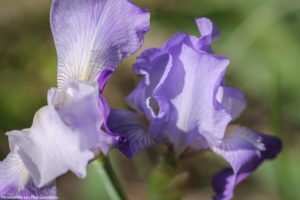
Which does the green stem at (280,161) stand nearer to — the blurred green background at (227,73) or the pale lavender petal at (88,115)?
the blurred green background at (227,73)

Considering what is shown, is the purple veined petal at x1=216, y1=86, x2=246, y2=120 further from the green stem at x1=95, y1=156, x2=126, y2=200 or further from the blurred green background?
the blurred green background

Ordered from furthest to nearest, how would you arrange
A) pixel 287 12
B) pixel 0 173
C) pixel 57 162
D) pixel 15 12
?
1. pixel 15 12
2. pixel 287 12
3. pixel 0 173
4. pixel 57 162

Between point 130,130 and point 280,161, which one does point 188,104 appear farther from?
point 280,161

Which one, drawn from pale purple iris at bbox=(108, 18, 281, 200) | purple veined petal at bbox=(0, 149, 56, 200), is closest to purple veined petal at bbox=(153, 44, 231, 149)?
pale purple iris at bbox=(108, 18, 281, 200)

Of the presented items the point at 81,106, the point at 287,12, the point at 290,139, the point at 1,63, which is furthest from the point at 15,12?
the point at 81,106

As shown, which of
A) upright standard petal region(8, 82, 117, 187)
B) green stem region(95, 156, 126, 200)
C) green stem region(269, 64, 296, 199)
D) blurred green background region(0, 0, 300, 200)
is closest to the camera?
upright standard petal region(8, 82, 117, 187)

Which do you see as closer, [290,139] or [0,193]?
[0,193]

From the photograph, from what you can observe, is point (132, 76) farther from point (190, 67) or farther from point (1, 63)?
point (190, 67)

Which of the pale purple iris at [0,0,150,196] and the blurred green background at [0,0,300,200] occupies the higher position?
the pale purple iris at [0,0,150,196]
